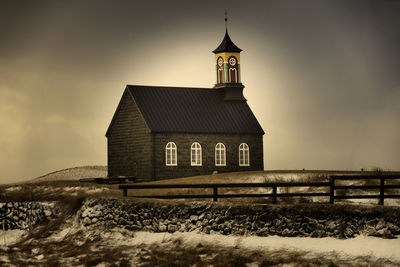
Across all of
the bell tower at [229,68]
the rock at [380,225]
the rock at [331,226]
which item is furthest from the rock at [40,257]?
the bell tower at [229,68]

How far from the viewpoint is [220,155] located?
182 feet

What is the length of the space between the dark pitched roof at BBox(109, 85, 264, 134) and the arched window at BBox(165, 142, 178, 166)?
1.09 m

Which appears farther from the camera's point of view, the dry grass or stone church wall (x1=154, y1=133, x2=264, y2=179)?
stone church wall (x1=154, y1=133, x2=264, y2=179)

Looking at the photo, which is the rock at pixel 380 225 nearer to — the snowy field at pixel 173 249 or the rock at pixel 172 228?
the snowy field at pixel 173 249

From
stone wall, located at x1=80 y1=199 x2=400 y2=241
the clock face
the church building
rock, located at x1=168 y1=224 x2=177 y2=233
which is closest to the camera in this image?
stone wall, located at x1=80 y1=199 x2=400 y2=241

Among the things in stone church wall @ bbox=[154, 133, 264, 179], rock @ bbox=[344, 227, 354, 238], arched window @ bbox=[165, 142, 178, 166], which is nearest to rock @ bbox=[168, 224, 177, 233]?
rock @ bbox=[344, 227, 354, 238]

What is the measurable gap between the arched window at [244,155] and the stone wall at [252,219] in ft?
72.0

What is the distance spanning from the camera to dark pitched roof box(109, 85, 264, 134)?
5438 cm

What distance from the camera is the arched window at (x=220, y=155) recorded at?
182 feet

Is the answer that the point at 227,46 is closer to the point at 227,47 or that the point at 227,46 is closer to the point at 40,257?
the point at 227,47

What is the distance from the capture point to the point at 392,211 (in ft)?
109

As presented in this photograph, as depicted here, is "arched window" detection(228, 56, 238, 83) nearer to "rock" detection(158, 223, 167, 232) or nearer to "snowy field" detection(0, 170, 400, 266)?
"snowy field" detection(0, 170, 400, 266)

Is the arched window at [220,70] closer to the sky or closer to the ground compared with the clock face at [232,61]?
closer to the ground

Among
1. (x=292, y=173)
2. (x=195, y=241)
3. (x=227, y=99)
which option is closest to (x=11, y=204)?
(x=195, y=241)
